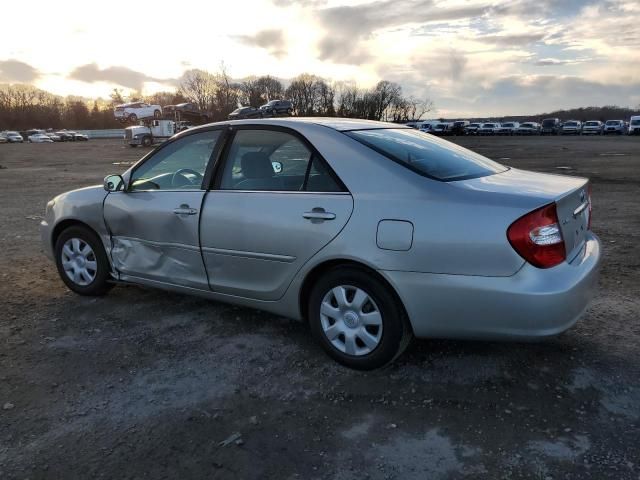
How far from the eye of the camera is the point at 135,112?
214 ft

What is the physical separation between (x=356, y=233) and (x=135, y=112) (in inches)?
2663

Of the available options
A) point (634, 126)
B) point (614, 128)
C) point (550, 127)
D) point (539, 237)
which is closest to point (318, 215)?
point (539, 237)

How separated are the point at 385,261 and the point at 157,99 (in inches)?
4612

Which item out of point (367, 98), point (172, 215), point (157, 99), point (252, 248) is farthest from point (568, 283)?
point (157, 99)

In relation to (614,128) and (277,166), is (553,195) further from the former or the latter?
(614,128)

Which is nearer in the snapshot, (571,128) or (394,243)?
(394,243)

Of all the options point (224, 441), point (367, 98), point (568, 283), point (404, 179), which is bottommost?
point (224, 441)

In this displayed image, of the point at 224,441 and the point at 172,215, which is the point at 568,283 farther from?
the point at 172,215

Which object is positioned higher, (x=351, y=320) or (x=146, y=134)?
(x=146, y=134)

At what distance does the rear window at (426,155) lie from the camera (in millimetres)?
3484

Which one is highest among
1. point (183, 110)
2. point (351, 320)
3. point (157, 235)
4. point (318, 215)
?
point (183, 110)

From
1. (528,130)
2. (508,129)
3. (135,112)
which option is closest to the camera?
(135,112)

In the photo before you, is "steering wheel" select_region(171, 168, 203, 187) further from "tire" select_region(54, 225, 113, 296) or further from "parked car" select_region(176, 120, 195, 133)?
"parked car" select_region(176, 120, 195, 133)

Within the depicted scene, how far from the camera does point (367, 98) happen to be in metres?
101
